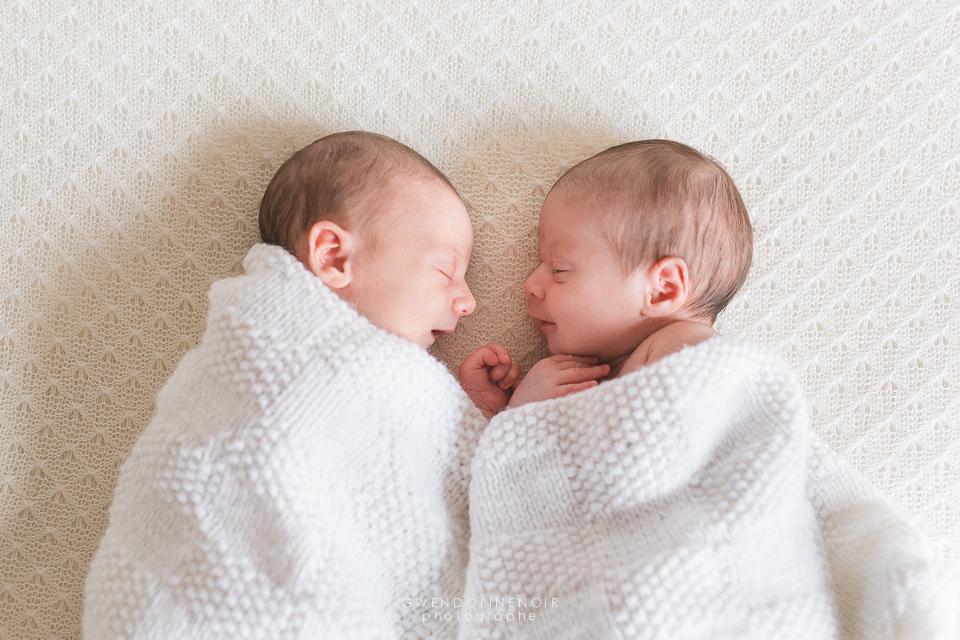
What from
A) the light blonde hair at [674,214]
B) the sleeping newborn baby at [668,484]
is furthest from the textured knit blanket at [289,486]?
the light blonde hair at [674,214]

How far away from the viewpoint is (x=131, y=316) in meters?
1.39

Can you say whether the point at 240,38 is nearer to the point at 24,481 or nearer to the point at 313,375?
the point at 313,375

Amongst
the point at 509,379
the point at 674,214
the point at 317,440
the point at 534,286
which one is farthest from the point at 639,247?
the point at 317,440

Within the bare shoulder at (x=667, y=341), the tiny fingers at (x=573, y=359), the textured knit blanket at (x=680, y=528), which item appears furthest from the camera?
the tiny fingers at (x=573, y=359)

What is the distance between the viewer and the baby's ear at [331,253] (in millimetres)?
1229

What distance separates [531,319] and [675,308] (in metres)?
0.31

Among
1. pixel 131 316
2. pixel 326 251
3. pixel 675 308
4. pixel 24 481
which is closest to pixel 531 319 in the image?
pixel 675 308

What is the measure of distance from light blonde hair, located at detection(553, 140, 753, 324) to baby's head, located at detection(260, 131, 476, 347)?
0.98 feet

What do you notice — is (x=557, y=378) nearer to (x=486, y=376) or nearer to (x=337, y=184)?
(x=486, y=376)

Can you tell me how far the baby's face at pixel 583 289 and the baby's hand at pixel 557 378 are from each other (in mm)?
29

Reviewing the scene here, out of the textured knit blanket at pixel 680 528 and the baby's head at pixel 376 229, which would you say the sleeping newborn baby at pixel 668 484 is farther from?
the baby's head at pixel 376 229

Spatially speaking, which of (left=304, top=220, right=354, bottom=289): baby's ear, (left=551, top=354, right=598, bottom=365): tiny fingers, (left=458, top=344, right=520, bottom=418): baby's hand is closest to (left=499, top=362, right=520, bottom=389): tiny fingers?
(left=458, top=344, right=520, bottom=418): baby's hand

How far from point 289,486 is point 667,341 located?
0.70 metres

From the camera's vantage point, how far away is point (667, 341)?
1.23 m
